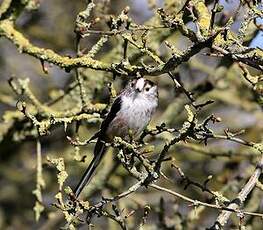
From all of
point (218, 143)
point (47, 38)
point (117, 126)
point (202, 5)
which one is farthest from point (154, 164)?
point (218, 143)

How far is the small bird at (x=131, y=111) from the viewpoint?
5160mm

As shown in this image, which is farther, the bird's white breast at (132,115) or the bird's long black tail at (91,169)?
the bird's white breast at (132,115)

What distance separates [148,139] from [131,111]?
0.26 metres

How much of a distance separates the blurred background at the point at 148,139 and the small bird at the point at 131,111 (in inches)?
6.6

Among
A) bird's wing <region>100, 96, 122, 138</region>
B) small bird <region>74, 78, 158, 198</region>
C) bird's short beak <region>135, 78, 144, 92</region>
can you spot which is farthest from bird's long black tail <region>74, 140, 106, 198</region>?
bird's short beak <region>135, 78, 144, 92</region>

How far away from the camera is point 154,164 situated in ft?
11.8

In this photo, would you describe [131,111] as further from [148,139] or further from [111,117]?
[111,117]

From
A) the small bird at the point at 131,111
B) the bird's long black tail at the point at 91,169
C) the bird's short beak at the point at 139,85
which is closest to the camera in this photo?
the bird's long black tail at the point at 91,169

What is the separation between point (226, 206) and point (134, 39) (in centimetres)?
97

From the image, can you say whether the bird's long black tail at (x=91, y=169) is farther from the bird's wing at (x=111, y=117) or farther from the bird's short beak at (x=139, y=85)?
the bird's short beak at (x=139, y=85)

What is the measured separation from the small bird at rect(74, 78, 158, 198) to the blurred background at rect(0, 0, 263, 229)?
0.55 ft

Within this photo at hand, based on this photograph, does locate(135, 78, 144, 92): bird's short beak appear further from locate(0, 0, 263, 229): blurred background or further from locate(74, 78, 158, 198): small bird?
locate(0, 0, 263, 229): blurred background

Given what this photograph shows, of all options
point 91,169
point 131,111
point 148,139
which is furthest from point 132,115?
point 91,169

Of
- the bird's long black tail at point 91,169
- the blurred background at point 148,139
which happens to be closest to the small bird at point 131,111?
the bird's long black tail at point 91,169
